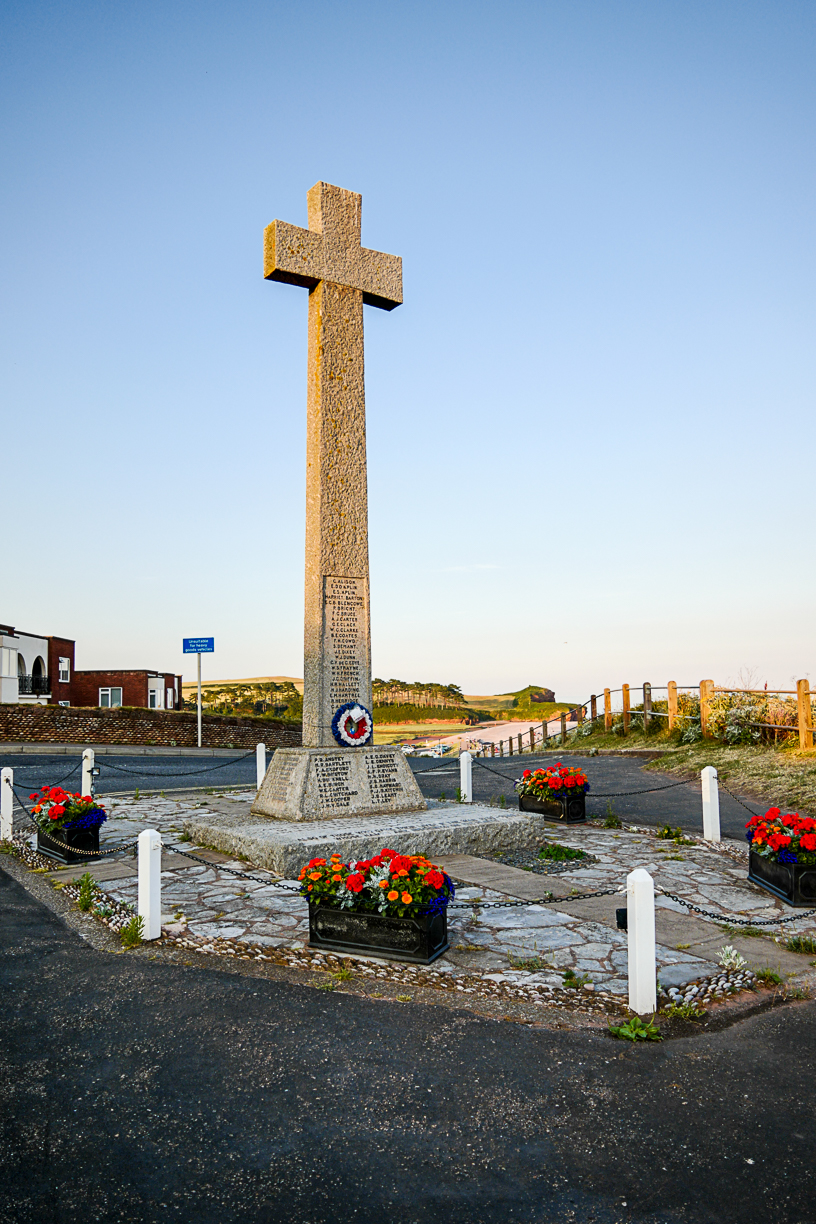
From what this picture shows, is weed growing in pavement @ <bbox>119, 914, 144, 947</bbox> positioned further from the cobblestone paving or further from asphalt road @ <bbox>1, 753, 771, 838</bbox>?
asphalt road @ <bbox>1, 753, 771, 838</bbox>

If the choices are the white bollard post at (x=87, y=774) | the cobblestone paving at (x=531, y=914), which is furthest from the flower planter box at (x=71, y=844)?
the white bollard post at (x=87, y=774)

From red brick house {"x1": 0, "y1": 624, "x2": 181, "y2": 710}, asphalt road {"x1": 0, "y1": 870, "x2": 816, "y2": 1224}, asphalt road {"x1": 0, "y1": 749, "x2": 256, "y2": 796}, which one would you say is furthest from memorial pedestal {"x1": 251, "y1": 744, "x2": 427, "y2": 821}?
red brick house {"x1": 0, "y1": 624, "x2": 181, "y2": 710}

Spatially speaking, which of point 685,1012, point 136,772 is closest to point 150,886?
point 685,1012

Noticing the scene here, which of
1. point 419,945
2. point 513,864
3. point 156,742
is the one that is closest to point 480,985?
point 419,945

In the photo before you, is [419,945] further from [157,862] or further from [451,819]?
[451,819]

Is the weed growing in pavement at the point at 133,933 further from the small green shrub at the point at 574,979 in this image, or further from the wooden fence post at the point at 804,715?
the wooden fence post at the point at 804,715

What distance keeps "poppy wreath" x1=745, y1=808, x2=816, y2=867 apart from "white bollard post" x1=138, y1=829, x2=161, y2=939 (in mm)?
5414

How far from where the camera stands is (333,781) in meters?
9.61

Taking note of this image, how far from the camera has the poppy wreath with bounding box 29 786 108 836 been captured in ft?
30.4

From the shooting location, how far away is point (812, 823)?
7219 mm

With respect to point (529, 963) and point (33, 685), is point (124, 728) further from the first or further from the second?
point (529, 963)

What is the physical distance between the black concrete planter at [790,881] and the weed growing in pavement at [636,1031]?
3221 millimetres

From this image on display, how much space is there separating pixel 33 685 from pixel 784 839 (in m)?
49.6

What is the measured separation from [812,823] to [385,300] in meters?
8.42
